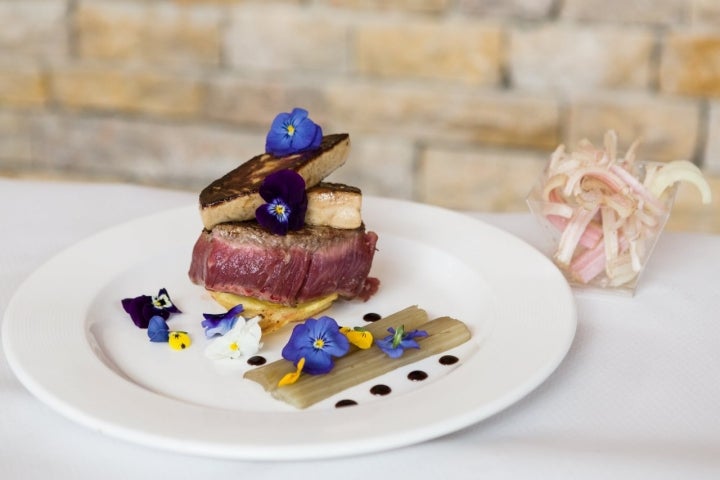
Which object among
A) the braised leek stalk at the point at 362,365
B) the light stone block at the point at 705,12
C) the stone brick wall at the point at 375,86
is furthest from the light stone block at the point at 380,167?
the braised leek stalk at the point at 362,365

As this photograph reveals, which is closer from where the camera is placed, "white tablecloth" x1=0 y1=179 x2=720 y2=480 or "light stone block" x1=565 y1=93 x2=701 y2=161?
"white tablecloth" x1=0 y1=179 x2=720 y2=480

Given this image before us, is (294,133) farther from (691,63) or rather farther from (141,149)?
(141,149)

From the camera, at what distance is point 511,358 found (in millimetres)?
1537

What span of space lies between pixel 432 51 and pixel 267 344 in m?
2.10

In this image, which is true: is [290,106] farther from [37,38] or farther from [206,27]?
[37,38]

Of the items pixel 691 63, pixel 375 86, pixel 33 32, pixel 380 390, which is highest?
pixel 33 32

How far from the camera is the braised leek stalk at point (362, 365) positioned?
4.96 ft

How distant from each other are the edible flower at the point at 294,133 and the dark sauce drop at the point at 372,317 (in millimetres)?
354

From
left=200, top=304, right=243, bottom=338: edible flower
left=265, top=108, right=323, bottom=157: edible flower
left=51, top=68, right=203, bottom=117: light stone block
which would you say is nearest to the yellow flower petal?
left=200, top=304, right=243, bottom=338: edible flower

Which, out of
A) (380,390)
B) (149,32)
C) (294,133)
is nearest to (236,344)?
(380,390)

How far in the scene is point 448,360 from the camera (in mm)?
1645

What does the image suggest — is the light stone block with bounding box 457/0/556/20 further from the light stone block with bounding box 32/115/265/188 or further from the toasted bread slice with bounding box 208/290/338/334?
the toasted bread slice with bounding box 208/290/338/334

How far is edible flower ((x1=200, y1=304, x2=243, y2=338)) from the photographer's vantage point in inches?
68.3

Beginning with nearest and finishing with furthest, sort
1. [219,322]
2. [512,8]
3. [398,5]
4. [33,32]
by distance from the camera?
1. [219,322]
2. [512,8]
3. [398,5]
4. [33,32]
